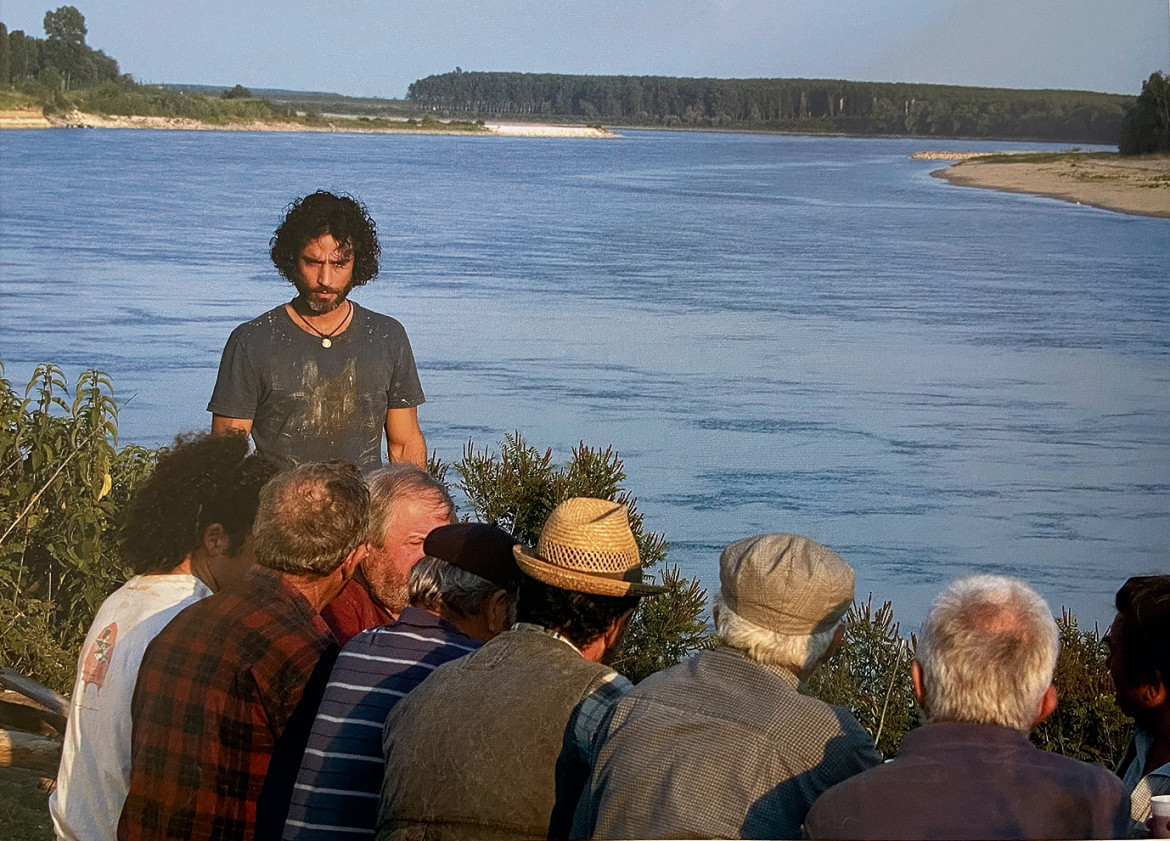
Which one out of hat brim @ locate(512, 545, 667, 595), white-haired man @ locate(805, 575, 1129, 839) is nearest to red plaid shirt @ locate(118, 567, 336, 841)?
hat brim @ locate(512, 545, 667, 595)

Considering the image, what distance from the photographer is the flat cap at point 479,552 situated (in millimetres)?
2352

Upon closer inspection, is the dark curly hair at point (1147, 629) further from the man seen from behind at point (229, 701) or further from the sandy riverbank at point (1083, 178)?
the sandy riverbank at point (1083, 178)

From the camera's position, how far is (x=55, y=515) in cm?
418

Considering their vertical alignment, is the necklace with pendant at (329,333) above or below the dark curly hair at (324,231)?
below

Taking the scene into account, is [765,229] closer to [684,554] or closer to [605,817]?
[684,554]

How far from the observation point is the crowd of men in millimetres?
1919

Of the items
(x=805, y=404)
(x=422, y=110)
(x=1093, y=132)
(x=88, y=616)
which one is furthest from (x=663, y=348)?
(x=88, y=616)

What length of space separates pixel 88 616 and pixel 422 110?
2.16 meters

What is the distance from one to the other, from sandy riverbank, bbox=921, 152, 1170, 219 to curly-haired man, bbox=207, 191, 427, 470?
2.92m

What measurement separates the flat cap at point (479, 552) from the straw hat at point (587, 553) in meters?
0.04

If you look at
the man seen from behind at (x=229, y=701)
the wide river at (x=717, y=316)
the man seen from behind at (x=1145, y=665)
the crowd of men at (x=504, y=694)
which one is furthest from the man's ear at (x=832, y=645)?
the wide river at (x=717, y=316)

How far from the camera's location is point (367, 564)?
2.73 meters

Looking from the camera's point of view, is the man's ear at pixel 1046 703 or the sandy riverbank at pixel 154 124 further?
the sandy riverbank at pixel 154 124

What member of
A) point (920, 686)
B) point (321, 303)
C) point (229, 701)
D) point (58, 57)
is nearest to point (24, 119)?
point (58, 57)
